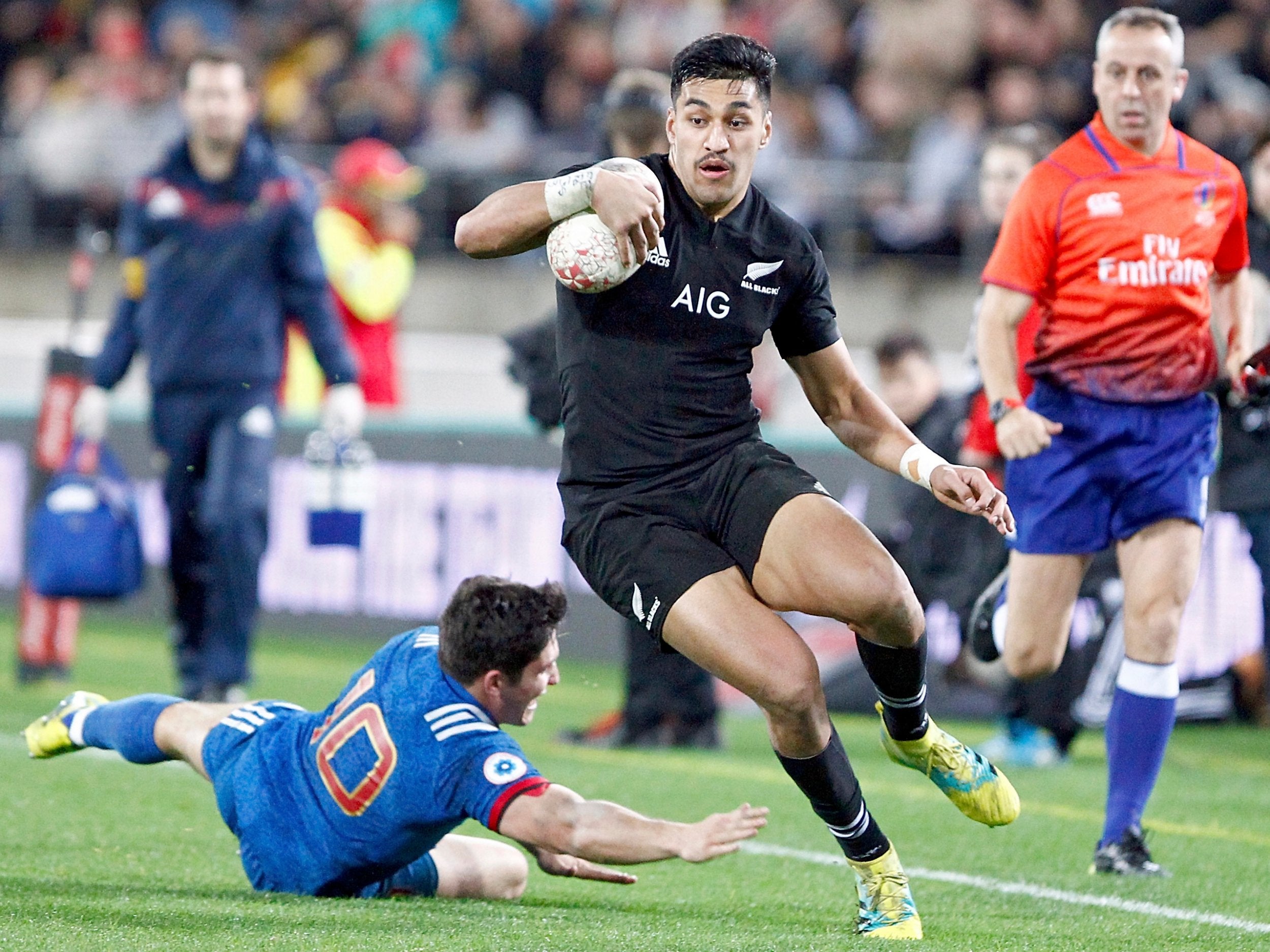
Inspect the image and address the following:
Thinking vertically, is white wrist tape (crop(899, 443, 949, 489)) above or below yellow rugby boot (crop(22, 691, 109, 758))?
above

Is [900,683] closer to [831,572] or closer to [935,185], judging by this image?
[831,572]

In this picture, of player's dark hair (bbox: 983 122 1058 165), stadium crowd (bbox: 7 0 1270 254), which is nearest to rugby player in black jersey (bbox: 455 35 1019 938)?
player's dark hair (bbox: 983 122 1058 165)

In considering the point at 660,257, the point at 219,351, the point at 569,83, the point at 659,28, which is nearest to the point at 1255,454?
the point at 660,257

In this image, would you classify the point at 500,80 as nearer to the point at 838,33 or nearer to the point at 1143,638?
the point at 838,33

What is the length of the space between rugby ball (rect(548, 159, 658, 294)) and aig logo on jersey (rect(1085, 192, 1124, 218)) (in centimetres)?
179

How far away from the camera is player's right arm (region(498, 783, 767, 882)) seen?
4094mm

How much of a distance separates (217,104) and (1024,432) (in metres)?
4.21

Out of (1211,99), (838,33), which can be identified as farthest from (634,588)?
(838,33)

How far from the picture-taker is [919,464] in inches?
194

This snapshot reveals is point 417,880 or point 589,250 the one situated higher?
point 589,250

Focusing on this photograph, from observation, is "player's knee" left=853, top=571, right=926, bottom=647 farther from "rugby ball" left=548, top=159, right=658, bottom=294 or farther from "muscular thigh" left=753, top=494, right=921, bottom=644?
"rugby ball" left=548, top=159, right=658, bottom=294

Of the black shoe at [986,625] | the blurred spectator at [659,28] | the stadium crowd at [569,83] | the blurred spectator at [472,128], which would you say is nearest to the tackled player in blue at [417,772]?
the black shoe at [986,625]

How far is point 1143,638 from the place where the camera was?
5.85 meters

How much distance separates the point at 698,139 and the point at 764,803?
10.2 feet
